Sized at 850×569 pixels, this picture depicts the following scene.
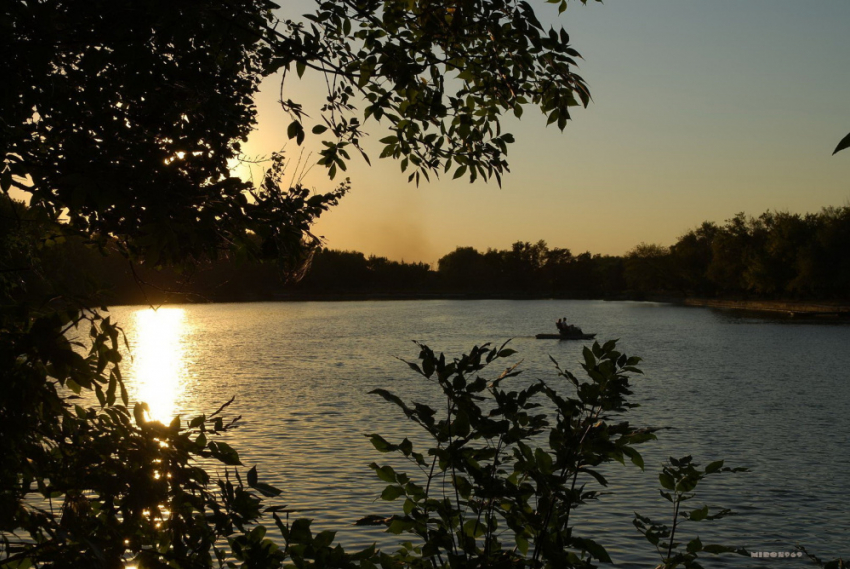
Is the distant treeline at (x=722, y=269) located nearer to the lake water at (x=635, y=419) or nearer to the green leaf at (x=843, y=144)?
the lake water at (x=635, y=419)

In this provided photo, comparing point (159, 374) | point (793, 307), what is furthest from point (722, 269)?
point (159, 374)

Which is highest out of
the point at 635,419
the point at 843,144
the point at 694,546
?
the point at 843,144

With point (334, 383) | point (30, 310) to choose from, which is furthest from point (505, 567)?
point (334, 383)

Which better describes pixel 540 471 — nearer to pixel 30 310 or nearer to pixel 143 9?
pixel 30 310

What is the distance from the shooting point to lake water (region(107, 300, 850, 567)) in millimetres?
13172

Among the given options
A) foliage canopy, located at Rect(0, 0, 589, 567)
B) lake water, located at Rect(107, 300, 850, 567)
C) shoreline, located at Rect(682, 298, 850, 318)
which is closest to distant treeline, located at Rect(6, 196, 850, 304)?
shoreline, located at Rect(682, 298, 850, 318)

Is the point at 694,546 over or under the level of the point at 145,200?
under

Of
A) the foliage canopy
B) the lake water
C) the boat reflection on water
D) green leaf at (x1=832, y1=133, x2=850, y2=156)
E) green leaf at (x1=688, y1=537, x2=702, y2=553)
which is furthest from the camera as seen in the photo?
the boat reflection on water

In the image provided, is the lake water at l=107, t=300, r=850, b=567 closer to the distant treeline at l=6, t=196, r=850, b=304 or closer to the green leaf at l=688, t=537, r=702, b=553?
the green leaf at l=688, t=537, r=702, b=553

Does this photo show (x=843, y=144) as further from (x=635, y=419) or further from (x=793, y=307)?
(x=793, y=307)

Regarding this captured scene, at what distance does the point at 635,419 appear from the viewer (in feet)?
75.8

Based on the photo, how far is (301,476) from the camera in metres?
15.6

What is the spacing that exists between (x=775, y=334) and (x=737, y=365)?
26.7 meters

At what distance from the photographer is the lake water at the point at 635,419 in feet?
43.2
